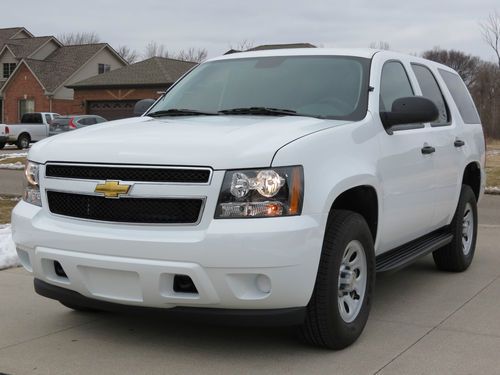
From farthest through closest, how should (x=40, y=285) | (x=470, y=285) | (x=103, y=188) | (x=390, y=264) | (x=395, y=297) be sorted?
(x=470, y=285) → (x=395, y=297) → (x=390, y=264) → (x=40, y=285) → (x=103, y=188)

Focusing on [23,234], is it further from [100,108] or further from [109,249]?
[100,108]

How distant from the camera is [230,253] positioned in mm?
3473

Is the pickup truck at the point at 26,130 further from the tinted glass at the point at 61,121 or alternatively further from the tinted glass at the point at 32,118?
the tinted glass at the point at 61,121

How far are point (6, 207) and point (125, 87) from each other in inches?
1112

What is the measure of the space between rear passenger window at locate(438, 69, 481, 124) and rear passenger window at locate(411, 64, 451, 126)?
1.01ft

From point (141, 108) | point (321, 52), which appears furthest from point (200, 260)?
point (141, 108)

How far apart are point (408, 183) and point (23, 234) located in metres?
2.66

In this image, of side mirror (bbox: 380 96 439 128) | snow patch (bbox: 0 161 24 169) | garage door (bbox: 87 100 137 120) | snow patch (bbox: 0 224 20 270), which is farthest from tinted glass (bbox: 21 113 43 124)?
side mirror (bbox: 380 96 439 128)

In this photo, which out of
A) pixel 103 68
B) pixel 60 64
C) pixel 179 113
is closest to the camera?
pixel 179 113

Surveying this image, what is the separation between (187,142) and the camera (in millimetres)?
3727

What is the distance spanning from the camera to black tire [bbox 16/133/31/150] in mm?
31931

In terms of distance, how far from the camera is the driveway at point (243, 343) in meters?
3.83

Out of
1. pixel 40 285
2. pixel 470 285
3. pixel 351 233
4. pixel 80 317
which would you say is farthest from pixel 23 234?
pixel 470 285

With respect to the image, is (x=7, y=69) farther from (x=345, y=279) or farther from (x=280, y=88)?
(x=345, y=279)
